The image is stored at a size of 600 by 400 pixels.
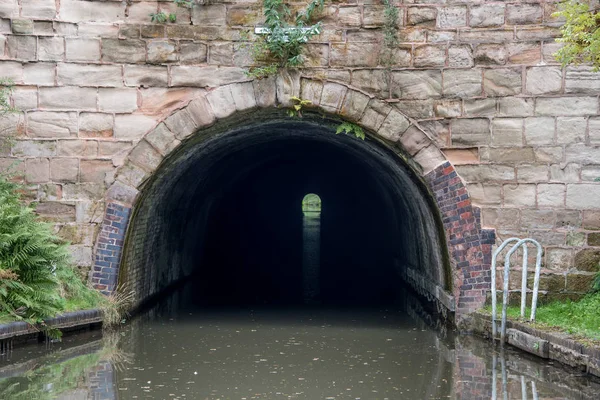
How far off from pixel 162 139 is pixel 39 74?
6.20 feet

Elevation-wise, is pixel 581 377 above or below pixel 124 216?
below

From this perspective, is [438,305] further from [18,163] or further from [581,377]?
[18,163]

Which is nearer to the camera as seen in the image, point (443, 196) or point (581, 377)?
point (581, 377)

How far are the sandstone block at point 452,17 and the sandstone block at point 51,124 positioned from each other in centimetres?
512

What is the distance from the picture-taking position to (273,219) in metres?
30.7

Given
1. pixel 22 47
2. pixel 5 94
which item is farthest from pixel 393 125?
pixel 5 94

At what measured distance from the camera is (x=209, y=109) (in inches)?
464

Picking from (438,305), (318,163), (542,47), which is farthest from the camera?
(318,163)

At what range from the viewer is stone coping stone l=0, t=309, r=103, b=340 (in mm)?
9695

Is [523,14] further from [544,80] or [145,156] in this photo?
[145,156]

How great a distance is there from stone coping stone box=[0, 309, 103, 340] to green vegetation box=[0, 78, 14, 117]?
2.94 metres

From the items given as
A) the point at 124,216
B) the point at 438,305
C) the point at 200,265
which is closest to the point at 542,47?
the point at 438,305

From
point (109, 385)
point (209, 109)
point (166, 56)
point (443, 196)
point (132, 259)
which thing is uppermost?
point (166, 56)

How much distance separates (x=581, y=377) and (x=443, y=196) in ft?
12.2
